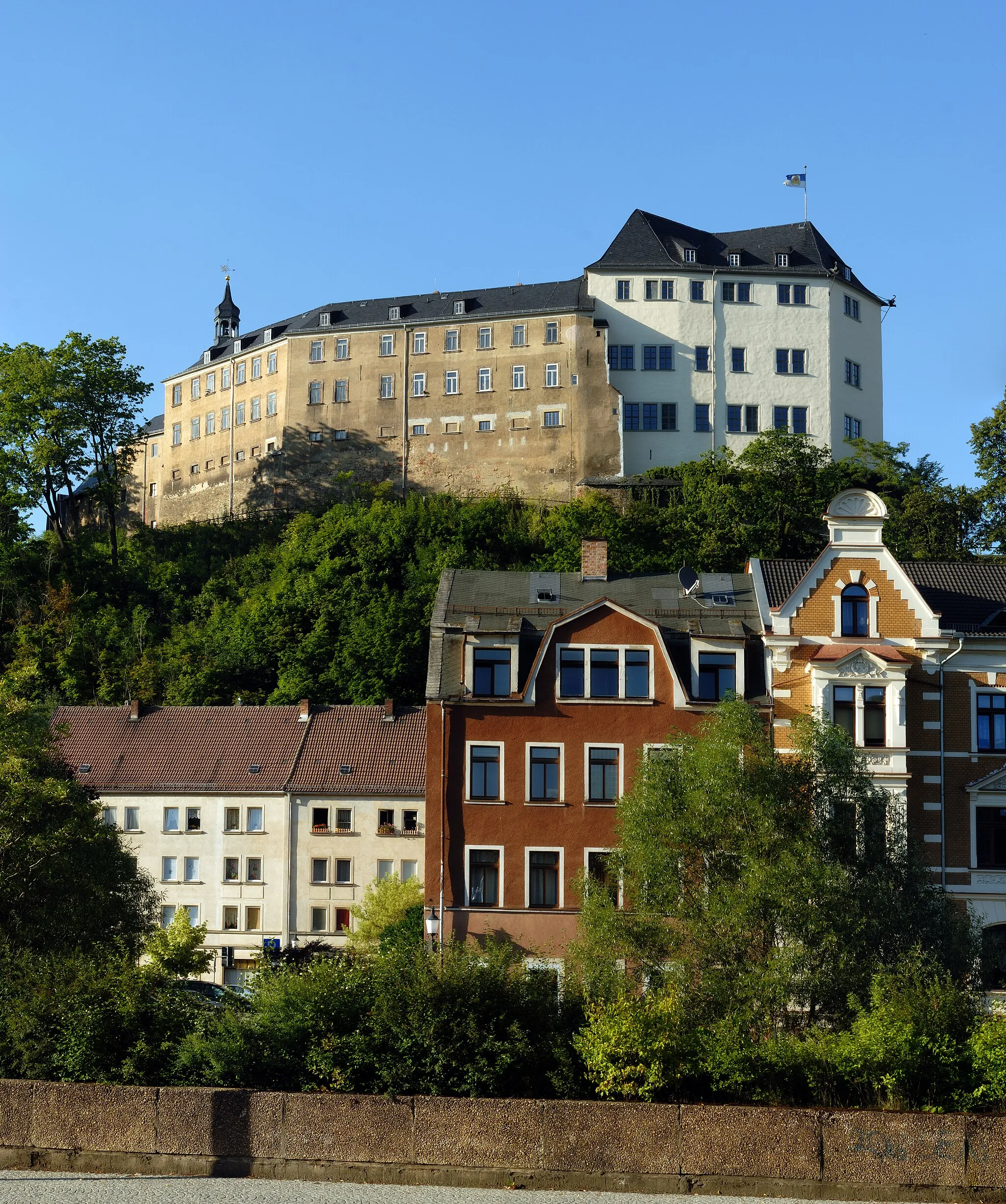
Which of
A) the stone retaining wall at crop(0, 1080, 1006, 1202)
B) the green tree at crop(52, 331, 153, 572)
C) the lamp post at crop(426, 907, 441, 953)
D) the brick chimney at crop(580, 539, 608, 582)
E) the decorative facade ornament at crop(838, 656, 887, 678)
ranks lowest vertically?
the stone retaining wall at crop(0, 1080, 1006, 1202)

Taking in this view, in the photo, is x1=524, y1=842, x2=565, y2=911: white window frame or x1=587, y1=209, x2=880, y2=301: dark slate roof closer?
x1=524, y1=842, x2=565, y2=911: white window frame

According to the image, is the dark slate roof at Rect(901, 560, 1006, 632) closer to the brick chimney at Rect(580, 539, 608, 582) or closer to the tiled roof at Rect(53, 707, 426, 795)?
the brick chimney at Rect(580, 539, 608, 582)

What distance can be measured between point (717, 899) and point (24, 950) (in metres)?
13.0

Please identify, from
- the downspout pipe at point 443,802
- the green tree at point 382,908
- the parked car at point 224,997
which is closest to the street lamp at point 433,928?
the downspout pipe at point 443,802

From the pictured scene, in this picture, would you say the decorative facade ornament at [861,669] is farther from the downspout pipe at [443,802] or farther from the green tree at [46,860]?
the green tree at [46,860]

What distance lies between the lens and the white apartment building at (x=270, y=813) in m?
61.8

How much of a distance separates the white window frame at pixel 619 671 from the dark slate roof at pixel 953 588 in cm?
358

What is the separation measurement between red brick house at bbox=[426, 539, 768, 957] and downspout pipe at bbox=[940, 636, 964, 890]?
176 inches

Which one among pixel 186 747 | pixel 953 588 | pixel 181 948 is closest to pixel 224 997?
pixel 181 948

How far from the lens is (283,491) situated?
100m

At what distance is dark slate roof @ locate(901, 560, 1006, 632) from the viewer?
139 feet

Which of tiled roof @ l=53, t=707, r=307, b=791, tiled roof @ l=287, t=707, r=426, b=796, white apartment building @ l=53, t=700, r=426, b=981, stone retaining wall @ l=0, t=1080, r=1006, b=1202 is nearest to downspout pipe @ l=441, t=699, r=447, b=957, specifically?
stone retaining wall @ l=0, t=1080, r=1006, b=1202

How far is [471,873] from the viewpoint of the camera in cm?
Result: 4144

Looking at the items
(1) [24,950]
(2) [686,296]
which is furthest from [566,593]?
(2) [686,296]
